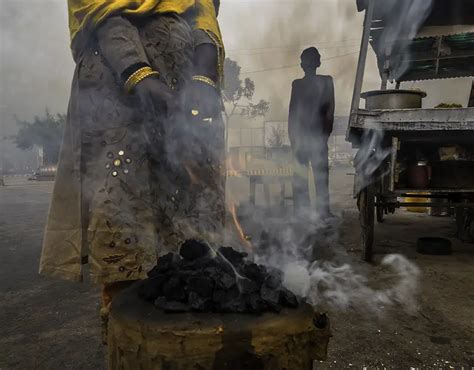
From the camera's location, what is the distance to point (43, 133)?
47.0 meters

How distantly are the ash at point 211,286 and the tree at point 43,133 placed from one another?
45.4 meters

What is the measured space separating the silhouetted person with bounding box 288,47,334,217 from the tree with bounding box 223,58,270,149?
1317 mm

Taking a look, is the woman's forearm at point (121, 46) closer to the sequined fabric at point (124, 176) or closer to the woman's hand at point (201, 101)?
the sequined fabric at point (124, 176)

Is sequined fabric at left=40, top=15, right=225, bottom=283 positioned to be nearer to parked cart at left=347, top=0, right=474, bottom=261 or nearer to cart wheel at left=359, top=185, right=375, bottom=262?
parked cart at left=347, top=0, right=474, bottom=261

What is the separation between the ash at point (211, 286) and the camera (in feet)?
4.25

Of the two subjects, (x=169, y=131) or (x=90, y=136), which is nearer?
(x=90, y=136)

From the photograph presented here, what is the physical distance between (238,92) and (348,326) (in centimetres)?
1687

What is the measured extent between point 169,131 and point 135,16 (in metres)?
0.56

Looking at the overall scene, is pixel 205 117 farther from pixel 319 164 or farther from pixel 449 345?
pixel 319 164

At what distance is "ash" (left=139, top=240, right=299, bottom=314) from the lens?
1.29 m

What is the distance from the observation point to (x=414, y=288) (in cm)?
336

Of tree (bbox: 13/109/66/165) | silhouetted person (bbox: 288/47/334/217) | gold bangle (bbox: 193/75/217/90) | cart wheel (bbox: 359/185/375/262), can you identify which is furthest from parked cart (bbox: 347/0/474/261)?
tree (bbox: 13/109/66/165)

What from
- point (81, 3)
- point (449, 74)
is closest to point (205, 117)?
point (81, 3)

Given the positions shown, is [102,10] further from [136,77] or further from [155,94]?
[155,94]
